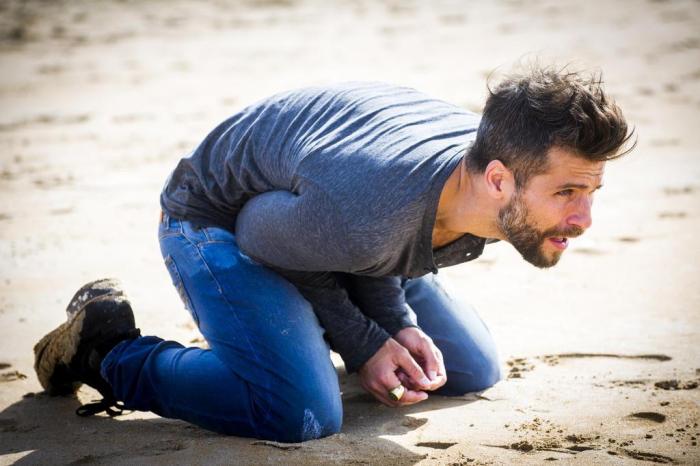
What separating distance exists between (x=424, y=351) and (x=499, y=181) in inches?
25.2

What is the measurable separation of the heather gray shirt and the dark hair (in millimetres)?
112

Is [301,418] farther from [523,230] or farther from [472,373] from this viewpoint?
[523,230]

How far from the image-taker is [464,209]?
2.53 m

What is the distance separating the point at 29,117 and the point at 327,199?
4.74 m

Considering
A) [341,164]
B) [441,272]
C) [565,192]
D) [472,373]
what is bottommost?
[472,373]

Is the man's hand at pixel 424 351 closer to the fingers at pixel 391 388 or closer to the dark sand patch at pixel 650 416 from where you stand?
the fingers at pixel 391 388

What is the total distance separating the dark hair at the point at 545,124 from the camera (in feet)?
7.88

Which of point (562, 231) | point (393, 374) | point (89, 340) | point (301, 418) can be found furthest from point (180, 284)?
point (562, 231)

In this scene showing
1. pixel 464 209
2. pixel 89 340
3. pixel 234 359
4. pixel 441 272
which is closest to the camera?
pixel 464 209

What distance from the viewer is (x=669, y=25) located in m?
9.26

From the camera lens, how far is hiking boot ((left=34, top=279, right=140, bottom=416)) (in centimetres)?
282

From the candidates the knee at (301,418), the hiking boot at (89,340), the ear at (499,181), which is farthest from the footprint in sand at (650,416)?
the hiking boot at (89,340)

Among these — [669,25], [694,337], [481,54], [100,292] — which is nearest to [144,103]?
[481,54]

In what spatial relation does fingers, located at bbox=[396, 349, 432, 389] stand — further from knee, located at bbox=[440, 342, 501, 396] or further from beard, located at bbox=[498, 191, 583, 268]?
beard, located at bbox=[498, 191, 583, 268]
